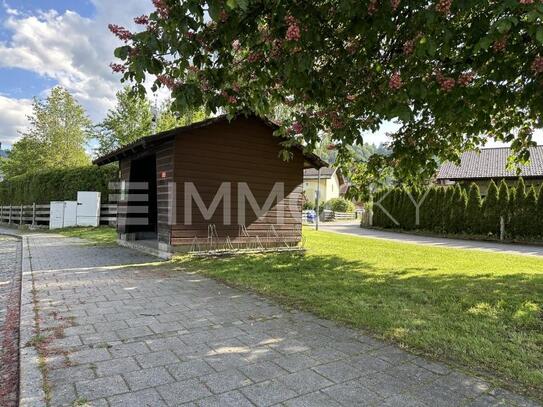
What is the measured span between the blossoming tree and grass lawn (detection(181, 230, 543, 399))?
2163 millimetres

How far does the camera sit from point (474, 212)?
62.7 ft

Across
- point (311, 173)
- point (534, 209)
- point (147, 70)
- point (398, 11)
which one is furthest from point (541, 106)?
point (311, 173)

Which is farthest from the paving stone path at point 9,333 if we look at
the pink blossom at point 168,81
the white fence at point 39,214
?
the white fence at point 39,214

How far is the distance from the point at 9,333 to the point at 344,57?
16.0 ft

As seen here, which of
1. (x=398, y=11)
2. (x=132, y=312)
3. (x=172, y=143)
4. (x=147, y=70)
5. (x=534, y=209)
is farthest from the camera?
(x=534, y=209)

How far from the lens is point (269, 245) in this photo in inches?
420

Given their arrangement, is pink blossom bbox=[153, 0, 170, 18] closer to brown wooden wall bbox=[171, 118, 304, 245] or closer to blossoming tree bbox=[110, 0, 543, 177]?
blossoming tree bbox=[110, 0, 543, 177]

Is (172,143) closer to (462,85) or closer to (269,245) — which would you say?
(269,245)

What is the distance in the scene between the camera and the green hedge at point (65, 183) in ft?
57.8

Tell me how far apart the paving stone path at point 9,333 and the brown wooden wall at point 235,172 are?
10.8ft

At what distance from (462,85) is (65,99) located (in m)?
35.6

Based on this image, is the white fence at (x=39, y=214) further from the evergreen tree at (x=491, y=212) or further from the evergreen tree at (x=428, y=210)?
the evergreen tree at (x=491, y=212)

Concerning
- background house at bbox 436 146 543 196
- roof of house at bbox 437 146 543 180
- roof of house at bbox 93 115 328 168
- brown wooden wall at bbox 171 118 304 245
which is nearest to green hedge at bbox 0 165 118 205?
roof of house at bbox 93 115 328 168

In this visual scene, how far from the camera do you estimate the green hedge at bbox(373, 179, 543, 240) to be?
17469mm
